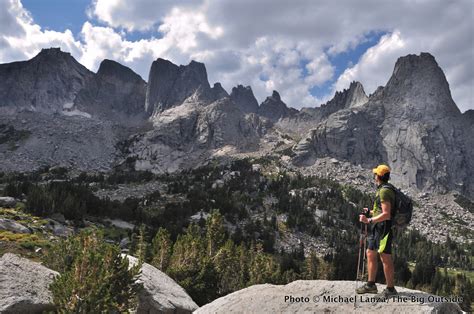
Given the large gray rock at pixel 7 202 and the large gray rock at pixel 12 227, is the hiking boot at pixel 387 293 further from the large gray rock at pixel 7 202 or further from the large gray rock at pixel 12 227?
the large gray rock at pixel 7 202

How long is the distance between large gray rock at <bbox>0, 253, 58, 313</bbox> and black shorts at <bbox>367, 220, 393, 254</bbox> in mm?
15090

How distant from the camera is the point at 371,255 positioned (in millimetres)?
→ 12195

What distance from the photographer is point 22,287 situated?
1830 centimetres

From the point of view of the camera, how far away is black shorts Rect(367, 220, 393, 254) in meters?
11.8

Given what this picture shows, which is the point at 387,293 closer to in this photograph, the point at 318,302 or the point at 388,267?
the point at 388,267

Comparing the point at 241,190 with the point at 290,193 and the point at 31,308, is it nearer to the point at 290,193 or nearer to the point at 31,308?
the point at 290,193

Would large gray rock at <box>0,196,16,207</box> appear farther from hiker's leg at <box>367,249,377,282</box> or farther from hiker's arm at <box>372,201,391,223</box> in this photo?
hiker's arm at <box>372,201,391,223</box>

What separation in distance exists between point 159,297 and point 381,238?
14.2 metres

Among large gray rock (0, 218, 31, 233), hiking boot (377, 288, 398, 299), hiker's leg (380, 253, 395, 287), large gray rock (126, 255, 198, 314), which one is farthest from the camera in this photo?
large gray rock (0, 218, 31, 233)

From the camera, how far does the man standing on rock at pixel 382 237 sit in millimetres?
11688

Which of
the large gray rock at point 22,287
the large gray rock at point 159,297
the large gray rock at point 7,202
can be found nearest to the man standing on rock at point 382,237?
the large gray rock at point 159,297

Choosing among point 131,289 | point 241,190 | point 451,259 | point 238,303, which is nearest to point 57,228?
point 131,289

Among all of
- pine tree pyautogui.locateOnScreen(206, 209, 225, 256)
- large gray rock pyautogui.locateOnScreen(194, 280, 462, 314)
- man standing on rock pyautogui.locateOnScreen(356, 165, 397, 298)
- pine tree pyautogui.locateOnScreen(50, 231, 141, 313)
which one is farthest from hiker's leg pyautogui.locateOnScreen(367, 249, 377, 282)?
pine tree pyautogui.locateOnScreen(206, 209, 225, 256)

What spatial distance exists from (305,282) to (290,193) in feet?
602
